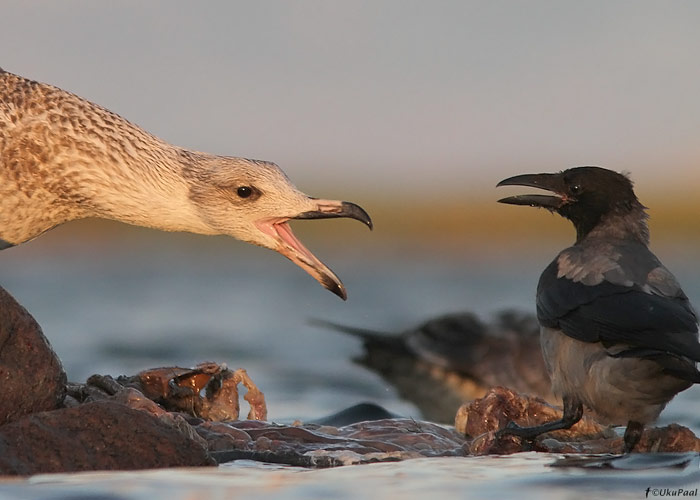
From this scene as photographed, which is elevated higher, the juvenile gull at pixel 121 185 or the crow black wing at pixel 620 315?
the juvenile gull at pixel 121 185

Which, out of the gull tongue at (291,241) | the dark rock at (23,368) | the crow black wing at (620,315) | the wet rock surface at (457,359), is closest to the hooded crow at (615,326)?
the crow black wing at (620,315)

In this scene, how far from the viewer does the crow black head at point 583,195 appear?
8.31 meters

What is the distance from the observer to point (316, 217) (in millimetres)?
7875

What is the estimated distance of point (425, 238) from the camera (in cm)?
3322

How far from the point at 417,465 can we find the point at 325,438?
3.00ft

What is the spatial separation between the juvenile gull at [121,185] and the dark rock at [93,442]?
5.64 ft

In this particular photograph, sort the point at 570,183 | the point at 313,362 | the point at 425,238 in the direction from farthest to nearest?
the point at 425,238 < the point at 313,362 < the point at 570,183

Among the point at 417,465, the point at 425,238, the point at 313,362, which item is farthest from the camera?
the point at 425,238

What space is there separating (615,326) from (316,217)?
6.15 ft

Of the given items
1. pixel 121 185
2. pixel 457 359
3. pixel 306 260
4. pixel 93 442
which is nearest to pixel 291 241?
pixel 306 260

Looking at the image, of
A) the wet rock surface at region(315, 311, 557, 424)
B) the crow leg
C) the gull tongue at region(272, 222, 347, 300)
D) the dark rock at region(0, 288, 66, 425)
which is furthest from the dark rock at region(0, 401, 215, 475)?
the wet rock surface at region(315, 311, 557, 424)

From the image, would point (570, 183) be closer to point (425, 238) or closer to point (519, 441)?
point (519, 441)

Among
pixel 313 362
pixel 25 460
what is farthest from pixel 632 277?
pixel 313 362

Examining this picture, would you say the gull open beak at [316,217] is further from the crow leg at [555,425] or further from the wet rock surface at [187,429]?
the crow leg at [555,425]
